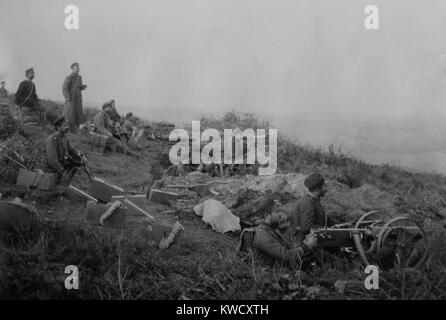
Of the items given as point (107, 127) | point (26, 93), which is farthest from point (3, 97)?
point (107, 127)

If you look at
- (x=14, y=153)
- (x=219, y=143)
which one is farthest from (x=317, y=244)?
(x=219, y=143)

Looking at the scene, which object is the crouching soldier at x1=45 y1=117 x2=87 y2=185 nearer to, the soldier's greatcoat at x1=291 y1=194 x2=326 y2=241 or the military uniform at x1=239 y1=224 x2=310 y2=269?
the military uniform at x1=239 y1=224 x2=310 y2=269

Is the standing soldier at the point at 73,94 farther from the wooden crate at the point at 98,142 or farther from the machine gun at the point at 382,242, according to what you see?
the machine gun at the point at 382,242

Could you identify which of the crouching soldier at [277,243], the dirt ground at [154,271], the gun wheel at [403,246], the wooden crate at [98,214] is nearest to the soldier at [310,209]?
the crouching soldier at [277,243]

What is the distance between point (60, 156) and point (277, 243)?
417 cm

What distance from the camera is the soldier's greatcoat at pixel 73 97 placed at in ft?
41.6

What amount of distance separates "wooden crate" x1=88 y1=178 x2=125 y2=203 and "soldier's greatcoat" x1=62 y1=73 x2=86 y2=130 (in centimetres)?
551

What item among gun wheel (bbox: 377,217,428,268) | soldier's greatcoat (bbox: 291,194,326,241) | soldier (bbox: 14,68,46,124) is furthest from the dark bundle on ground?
gun wheel (bbox: 377,217,428,268)

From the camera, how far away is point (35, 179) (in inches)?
303

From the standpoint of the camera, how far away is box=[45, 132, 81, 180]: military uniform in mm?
7992

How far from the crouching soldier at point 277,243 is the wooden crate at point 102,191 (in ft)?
8.82

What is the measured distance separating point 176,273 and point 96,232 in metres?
1.13

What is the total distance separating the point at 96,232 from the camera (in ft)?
19.3
